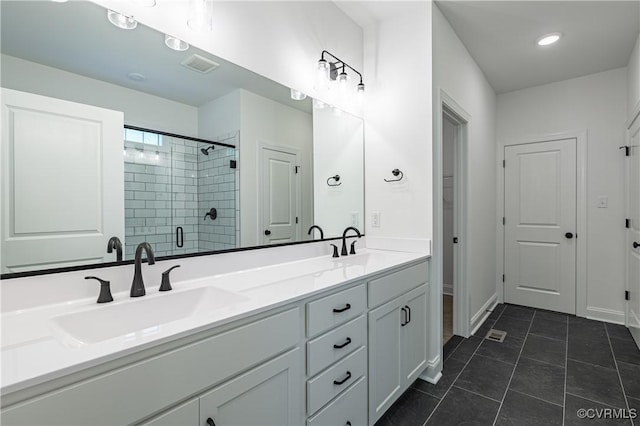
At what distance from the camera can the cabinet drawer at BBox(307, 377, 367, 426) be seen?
4.11ft

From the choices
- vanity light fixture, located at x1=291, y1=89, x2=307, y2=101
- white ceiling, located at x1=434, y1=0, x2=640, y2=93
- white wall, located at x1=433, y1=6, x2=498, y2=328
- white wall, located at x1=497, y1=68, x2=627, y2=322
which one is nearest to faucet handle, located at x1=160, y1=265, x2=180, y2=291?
vanity light fixture, located at x1=291, y1=89, x2=307, y2=101

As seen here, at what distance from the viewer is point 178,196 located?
1345mm

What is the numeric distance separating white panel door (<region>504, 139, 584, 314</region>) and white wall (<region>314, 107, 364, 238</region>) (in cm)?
239

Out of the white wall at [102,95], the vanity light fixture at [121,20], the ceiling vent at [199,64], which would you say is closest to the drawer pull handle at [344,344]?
the white wall at [102,95]

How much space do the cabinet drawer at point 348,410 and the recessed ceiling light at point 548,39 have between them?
3065 millimetres

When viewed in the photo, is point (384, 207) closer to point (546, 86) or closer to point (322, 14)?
point (322, 14)

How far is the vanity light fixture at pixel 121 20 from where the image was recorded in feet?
3.68

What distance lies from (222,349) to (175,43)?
1.25 meters

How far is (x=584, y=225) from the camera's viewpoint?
10.7 ft

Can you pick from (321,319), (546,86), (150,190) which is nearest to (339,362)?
(321,319)

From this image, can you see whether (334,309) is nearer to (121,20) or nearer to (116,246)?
(116,246)

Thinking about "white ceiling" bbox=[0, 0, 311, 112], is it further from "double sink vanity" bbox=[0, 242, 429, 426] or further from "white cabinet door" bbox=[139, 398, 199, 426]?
"white cabinet door" bbox=[139, 398, 199, 426]

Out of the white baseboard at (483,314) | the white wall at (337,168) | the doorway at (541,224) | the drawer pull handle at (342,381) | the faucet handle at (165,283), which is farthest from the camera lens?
the doorway at (541,224)

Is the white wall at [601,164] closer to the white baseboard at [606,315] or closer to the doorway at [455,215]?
the white baseboard at [606,315]
